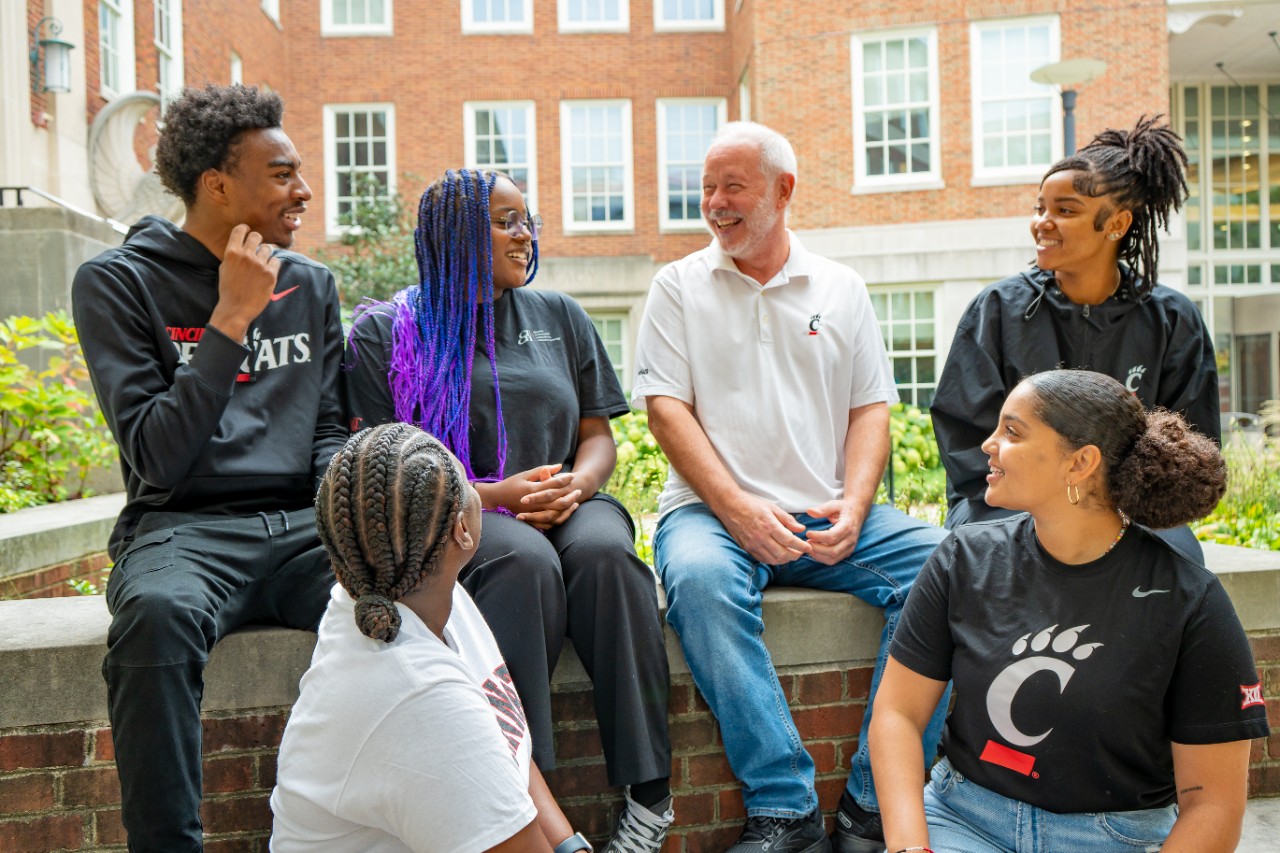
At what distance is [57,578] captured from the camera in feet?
16.2

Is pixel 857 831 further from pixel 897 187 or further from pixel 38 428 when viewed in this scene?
pixel 897 187

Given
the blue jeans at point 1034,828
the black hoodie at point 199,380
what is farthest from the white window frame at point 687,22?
the blue jeans at point 1034,828

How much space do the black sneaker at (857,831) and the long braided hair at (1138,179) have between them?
1.84 metres

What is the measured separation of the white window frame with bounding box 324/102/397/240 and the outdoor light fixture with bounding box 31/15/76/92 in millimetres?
9975

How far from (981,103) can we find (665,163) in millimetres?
6156

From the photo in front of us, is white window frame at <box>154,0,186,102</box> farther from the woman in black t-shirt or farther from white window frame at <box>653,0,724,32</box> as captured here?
the woman in black t-shirt

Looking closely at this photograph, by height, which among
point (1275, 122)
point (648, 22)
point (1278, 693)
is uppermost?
point (648, 22)

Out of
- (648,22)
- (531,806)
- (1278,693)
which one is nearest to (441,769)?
(531,806)

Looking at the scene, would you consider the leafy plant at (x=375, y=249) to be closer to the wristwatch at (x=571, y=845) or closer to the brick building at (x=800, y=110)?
the brick building at (x=800, y=110)

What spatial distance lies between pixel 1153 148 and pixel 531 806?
289cm

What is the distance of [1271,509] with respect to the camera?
590 centimetres

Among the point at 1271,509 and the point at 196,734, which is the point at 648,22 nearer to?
the point at 1271,509

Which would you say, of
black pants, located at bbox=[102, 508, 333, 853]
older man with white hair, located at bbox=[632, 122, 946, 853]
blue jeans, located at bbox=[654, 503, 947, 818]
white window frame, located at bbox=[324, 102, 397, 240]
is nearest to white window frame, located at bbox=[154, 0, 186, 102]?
white window frame, located at bbox=[324, 102, 397, 240]

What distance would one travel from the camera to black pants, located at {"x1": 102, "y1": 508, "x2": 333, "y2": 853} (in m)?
2.26
